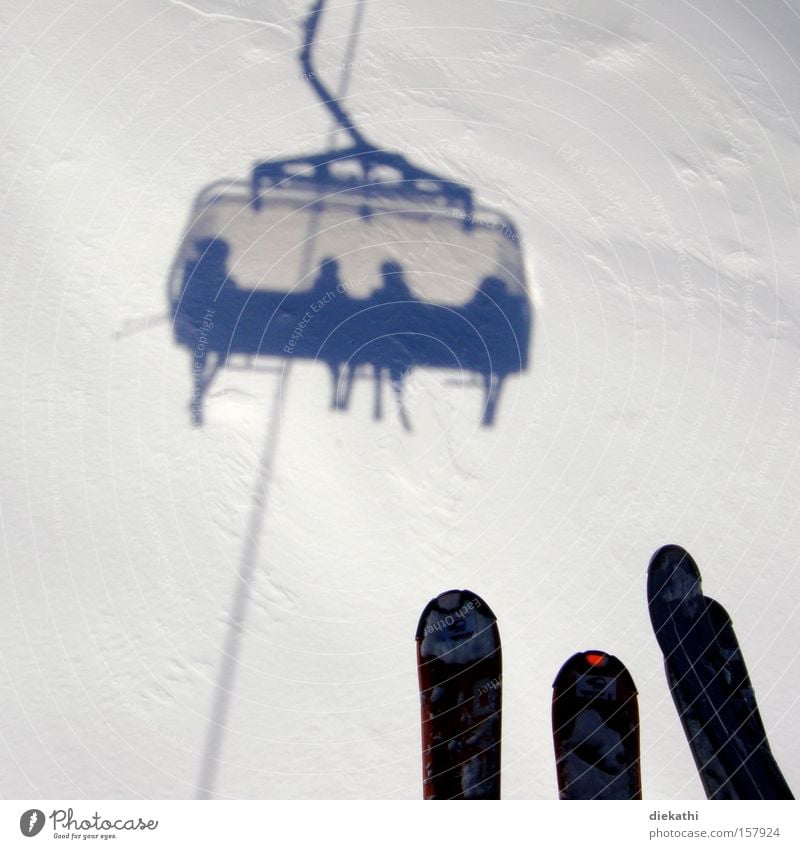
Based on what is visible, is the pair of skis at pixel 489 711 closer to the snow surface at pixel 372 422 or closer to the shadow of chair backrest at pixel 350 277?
the snow surface at pixel 372 422

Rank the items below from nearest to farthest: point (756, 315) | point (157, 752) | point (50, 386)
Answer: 1. point (157, 752)
2. point (50, 386)
3. point (756, 315)

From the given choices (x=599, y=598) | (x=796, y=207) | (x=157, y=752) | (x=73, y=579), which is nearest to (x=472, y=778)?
(x=599, y=598)

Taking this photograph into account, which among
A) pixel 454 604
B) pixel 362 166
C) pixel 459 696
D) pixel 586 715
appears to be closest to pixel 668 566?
pixel 586 715

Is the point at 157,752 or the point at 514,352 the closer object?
the point at 157,752

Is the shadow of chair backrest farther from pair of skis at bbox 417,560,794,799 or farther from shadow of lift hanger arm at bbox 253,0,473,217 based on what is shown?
pair of skis at bbox 417,560,794,799

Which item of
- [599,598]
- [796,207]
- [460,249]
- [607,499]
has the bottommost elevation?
[599,598]

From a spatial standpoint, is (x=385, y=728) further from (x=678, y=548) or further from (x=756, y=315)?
(x=756, y=315)
